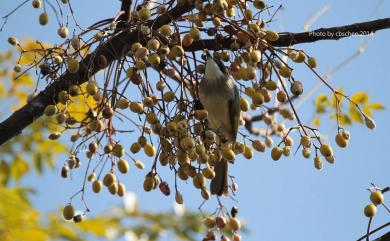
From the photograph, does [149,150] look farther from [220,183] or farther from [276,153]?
[276,153]

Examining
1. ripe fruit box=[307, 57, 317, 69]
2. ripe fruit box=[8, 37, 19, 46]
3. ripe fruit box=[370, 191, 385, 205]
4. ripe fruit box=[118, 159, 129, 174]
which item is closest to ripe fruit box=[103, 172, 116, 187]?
ripe fruit box=[118, 159, 129, 174]

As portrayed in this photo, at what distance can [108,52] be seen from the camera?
2.84 metres

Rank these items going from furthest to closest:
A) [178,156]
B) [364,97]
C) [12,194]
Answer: [364,97] < [12,194] < [178,156]

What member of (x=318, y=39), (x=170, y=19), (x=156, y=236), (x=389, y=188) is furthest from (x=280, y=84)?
(x=156, y=236)

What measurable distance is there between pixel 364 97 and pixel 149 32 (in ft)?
6.58

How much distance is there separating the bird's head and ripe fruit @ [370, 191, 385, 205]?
1.07 metres

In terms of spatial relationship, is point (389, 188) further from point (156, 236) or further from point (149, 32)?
point (156, 236)

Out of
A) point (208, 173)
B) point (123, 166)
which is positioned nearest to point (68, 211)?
point (123, 166)

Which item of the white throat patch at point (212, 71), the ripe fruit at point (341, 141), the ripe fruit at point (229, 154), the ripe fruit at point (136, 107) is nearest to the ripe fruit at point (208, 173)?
→ the ripe fruit at point (229, 154)

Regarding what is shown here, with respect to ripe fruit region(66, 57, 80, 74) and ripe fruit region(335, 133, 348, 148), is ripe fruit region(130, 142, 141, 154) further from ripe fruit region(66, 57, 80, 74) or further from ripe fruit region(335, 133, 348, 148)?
ripe fruit region(335, 133, 348, 148)

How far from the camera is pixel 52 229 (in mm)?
3738

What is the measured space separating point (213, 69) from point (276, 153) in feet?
2.48

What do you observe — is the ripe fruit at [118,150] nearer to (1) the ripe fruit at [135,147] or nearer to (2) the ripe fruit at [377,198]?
(1) the ripe fruit at [135,147]

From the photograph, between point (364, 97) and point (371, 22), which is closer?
point (371, 22)
